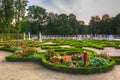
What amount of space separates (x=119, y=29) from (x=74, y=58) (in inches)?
1962

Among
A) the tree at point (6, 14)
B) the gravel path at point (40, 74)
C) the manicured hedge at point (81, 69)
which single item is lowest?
the gravel path at point (40, 74)

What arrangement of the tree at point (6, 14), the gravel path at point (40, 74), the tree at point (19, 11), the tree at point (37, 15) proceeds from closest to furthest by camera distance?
1. the gravel path at point (40, 74)
2. the tree at point (6, 14)
3. the tree at point (19, 11)
4. the tree at point (37, 15)

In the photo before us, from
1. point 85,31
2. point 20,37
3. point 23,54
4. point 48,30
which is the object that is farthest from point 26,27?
point 23,54


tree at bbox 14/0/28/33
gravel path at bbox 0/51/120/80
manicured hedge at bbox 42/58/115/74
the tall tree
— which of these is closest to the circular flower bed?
manicured hedge at bbox 42/58/115/74

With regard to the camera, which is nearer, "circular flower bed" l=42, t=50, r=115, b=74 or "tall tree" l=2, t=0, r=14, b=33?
"circular flower bed" l=42, t=50, r=115, b=74

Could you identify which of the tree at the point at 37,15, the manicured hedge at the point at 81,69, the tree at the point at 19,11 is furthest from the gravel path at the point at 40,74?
the tree at the point at 37,15

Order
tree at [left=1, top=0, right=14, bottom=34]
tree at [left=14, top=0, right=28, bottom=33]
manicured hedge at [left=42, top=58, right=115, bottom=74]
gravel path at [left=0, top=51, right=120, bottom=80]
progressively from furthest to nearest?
tree at [left=14, top=0, right=28, bottom=33], tree at [left=1, top=0, right=14, bottom=34], manicured hedge at [left=42, top=58, right=115, bottom=74], gravel path at [left=0, top=51, right=120, bottom=80]

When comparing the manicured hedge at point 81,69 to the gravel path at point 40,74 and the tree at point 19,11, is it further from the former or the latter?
the tree at point 19,11

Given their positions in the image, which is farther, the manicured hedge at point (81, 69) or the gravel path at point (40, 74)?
the manicured hedge at point (81, 69)

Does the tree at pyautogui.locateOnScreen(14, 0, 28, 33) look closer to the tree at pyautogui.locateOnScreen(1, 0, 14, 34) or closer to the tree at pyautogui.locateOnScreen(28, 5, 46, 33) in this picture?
the tree at pyautogui.locateOnScreen(1, 0, 14, 34)

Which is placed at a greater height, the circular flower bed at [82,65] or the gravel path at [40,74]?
the circular flower bed at [82,65]

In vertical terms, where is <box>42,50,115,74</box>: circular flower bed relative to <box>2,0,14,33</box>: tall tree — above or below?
below

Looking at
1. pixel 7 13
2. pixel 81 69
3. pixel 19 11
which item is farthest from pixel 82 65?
pixel 19 11

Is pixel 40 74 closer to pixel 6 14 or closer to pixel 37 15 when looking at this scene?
pixel 6 14
